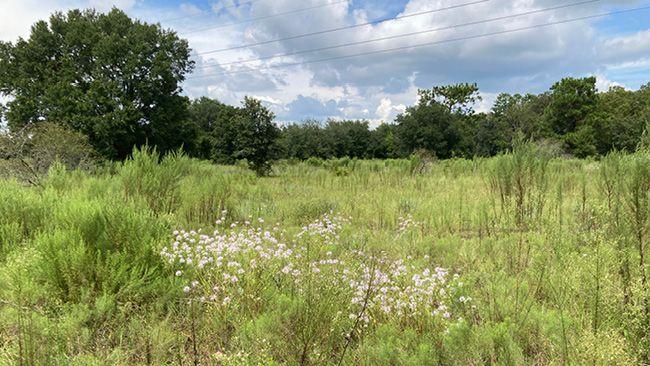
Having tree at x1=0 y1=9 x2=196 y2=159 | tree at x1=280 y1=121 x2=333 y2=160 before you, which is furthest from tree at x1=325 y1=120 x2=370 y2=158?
tree at x1=0 y1=9 x2=196 y2=159

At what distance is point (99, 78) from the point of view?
83.8 ft

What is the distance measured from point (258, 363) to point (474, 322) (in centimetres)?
169

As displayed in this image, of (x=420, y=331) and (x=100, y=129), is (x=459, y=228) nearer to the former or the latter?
(x=420, y=331)

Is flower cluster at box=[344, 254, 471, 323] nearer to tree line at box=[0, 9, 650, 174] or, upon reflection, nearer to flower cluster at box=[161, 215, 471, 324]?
flower cluster at box=[161, 215, 471, 324]

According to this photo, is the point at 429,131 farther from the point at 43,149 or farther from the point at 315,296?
the point at 315,296

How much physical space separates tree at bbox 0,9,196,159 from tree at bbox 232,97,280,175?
317 inches

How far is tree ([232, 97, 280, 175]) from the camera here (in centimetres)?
2172

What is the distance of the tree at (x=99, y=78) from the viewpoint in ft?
81.7

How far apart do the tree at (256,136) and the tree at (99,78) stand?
8.04 meters

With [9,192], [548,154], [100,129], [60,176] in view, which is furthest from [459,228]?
[100,129]

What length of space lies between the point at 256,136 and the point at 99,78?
12.1 metres

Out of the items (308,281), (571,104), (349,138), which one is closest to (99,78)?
(308,281)

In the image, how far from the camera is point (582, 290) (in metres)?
2.49

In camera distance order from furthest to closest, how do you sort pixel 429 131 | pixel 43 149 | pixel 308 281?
pixel 429 131 → pixel 43 149 → pixel 308 281
